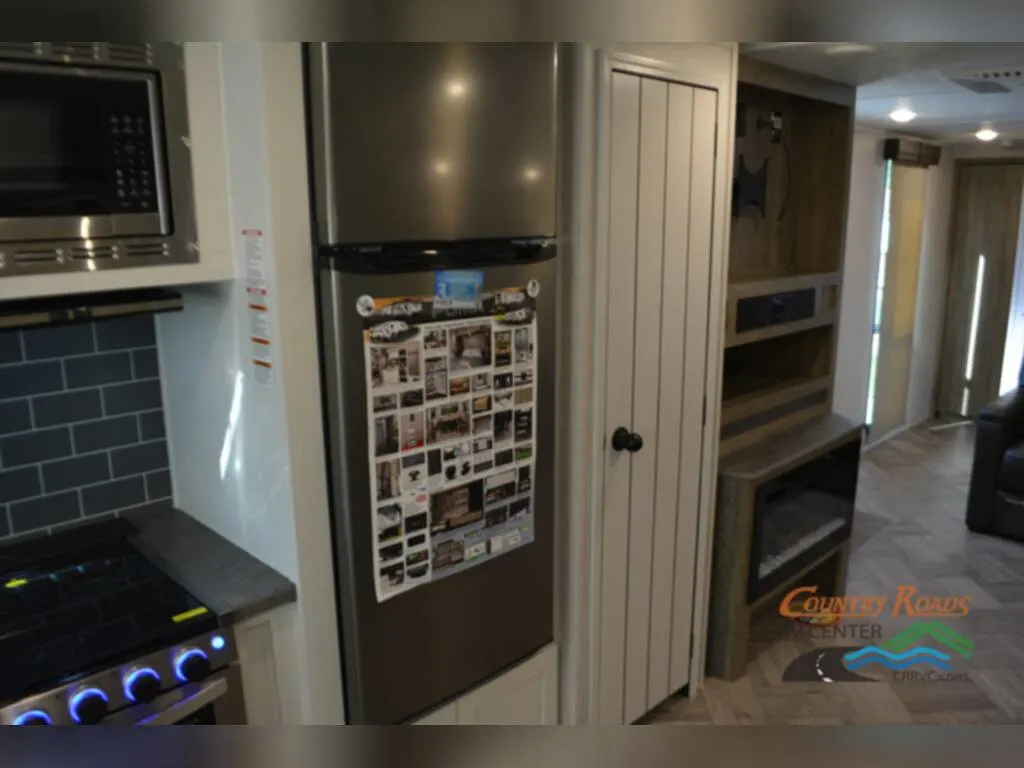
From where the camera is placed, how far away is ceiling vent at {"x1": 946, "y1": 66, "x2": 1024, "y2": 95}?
284 centimetres

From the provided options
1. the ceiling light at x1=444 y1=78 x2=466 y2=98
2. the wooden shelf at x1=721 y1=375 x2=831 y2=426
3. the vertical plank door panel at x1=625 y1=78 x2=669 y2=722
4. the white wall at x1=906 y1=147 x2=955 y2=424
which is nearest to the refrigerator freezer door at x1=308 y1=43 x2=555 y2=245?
the ceiling light at x1=444 y1=78 x2=466 y2=98

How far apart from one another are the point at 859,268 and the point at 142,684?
460cm

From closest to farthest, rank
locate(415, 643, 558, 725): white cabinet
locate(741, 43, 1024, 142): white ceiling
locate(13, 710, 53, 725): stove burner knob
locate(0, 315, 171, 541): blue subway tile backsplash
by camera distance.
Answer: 1. locate(13, 710, 53, 725): stove burner knob
2. locate(0, 315, 171, 541): blue subway tile backsplash
3. locate(415, 643, 558, 725): white cabinet
4. locate(741, 43, 1024, 142): white ceiling

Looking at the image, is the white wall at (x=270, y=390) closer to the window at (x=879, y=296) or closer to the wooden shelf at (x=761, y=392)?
the wooden shelf at (x=761, y=392)

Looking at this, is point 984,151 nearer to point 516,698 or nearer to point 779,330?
point 779,330

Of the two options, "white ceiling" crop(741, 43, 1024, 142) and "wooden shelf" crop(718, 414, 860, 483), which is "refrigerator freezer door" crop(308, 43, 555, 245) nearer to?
"white ceiling" crop(741, 43, 1024, 142)

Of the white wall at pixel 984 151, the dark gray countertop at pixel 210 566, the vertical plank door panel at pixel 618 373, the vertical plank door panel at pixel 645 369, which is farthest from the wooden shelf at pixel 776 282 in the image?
the white wall at pixel 984 151

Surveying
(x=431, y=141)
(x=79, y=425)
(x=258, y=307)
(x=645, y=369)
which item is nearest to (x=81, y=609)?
(x=79, y=425)

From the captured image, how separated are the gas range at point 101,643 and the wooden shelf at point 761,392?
186 cm

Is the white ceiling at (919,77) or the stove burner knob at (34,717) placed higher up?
the white ceiling at (919,77)

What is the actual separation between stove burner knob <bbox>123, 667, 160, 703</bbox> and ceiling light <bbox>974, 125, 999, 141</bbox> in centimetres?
515

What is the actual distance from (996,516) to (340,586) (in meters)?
3.59

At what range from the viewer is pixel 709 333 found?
2.35 m

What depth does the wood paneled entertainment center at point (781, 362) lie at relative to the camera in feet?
8.46
